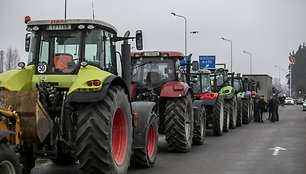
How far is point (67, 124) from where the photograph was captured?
283 inches

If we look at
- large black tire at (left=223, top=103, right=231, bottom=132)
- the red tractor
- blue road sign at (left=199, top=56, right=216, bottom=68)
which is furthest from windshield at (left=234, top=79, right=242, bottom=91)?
blue road sign at (left=199, top=56, right=216, bottom=68)

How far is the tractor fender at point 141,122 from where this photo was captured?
940cm

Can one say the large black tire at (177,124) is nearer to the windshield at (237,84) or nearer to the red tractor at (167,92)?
the red tractor at (167,92)

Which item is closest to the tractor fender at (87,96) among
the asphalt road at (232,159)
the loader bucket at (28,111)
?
the loader bucket at (28,111)

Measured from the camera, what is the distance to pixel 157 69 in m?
13.3

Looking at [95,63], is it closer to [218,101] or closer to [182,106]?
[182,106]

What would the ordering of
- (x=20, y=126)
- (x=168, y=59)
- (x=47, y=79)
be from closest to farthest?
(x=20, y=126) → (x=47, y=79) → (x=168, y=59)

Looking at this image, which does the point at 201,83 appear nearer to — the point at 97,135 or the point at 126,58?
the point at 126,58

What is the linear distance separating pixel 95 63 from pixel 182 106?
191 inches

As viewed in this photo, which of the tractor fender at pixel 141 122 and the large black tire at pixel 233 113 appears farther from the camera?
the large black tire at pixel 233 113

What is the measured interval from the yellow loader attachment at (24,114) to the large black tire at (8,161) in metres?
0.68

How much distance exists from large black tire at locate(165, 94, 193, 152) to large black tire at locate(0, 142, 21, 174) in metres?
6.94

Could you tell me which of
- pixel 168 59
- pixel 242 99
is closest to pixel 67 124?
pixel 168 59

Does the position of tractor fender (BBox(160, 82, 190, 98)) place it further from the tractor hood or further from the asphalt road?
the tractor hood
